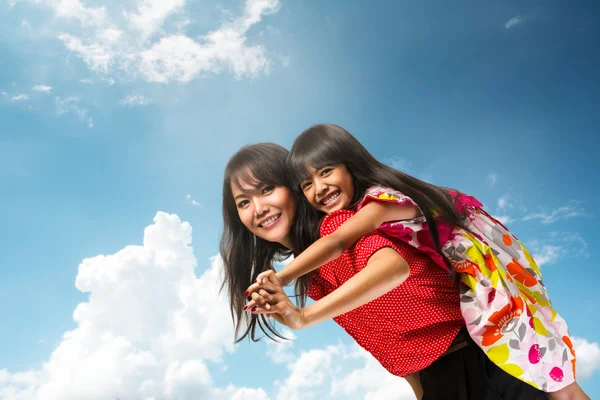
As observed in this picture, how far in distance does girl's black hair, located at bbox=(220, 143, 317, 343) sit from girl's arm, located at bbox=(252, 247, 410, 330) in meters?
0.66

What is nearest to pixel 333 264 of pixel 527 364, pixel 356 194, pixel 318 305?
pixel 356 194

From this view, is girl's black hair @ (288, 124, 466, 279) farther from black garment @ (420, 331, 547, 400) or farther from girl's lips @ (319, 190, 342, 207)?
black garment @ (420, 331, 547, 400)

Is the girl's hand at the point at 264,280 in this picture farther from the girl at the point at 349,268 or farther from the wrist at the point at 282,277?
the girl at the point at 349,268

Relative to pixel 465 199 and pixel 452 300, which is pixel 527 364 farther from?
pixel 465 199

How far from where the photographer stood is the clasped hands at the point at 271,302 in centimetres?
153

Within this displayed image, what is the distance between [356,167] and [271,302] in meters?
0.83

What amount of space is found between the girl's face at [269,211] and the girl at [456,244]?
0.09 meters

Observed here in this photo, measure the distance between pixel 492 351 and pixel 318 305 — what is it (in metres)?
0.81

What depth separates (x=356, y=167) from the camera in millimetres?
2182

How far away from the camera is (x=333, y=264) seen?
2049mm

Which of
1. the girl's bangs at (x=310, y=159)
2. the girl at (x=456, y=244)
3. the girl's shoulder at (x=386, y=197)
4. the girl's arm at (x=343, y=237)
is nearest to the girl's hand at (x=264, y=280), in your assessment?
the girl's arm at (x=343, y=237)

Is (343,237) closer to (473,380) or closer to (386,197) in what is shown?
(386,197)

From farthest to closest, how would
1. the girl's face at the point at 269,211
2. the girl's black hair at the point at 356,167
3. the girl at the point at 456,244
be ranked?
the girl's face at the point at 269,211, the girl's black hair at the point at 356,167, the girl at the point at 456,244

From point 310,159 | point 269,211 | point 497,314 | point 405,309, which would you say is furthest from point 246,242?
point 497,314
